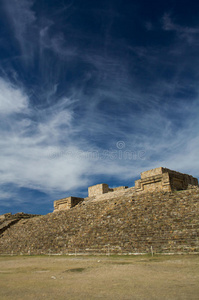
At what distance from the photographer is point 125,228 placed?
11398mm

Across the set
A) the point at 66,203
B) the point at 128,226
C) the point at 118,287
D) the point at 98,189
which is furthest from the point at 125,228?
the point at 66,203

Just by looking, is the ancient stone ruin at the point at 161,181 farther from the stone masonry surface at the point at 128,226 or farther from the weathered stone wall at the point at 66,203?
the weathered stone wall at the point at 66,203

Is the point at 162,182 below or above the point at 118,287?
above

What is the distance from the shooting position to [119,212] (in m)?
13.3

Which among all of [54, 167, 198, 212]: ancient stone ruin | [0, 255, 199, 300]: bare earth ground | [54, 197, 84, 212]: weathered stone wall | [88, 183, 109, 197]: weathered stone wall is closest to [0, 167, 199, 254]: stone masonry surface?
[54, 167, 198, 212]: ancient stone ruin

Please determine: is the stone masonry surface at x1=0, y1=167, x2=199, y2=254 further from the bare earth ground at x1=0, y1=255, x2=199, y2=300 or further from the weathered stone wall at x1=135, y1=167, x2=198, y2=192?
the bare earth ground at x1=0, y1=255, x2=199, y2=300

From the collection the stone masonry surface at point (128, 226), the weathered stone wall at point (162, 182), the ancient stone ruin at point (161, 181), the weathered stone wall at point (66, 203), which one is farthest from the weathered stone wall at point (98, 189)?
the weathered stone wall at point (162, 182)

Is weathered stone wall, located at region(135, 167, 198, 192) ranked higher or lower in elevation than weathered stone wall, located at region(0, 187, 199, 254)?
higher

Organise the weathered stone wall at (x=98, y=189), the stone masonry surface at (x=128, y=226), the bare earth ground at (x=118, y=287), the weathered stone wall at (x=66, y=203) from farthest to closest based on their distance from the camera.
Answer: the weathered stone wall at (x=66, y=203) < the weathered stone wall at (x=98, y=189) < the stone masonry surface at (x=128, y=226) < the bare earth ground at (x=118, y=287)

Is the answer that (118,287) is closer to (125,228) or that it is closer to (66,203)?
(125,228)

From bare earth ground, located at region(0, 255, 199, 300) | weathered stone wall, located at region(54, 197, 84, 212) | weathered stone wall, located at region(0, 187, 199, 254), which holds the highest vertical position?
weathered stone wall, located at region(54, 197, 84, 212)

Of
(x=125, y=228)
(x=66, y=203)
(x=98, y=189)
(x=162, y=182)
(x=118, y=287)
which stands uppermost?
(x=98, y=189)

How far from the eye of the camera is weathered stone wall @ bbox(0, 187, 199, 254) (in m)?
9.41

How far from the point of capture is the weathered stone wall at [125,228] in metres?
9.41
